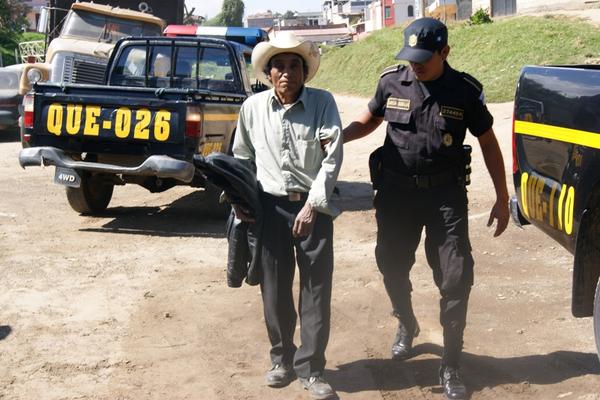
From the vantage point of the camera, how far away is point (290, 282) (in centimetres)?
478

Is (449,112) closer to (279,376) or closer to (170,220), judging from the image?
(279,376)

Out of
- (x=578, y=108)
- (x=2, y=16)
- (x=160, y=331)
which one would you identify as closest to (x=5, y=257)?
(x=160, y=331)

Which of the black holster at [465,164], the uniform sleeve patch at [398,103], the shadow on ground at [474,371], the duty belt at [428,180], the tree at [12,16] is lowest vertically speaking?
the shadow on ground at [474,371]

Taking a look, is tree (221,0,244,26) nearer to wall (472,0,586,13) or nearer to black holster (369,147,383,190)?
wall (472,0,586,13)

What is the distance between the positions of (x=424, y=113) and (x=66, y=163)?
5127 mm

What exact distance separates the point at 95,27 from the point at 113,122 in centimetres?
878

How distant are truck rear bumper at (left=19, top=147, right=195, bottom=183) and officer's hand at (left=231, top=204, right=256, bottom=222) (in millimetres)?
3929

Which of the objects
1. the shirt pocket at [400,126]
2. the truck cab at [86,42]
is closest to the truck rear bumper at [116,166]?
the shirt pocket at [400,126]

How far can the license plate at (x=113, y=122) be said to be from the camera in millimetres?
8641

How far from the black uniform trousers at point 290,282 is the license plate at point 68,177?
15.0 ft

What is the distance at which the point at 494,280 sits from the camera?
22.8 ft

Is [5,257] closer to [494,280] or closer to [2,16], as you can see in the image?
[494,280]

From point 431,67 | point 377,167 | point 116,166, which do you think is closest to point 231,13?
point 116,166

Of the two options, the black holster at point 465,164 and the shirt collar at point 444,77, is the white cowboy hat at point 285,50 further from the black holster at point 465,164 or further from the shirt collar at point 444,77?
the black holster at point 465,164
